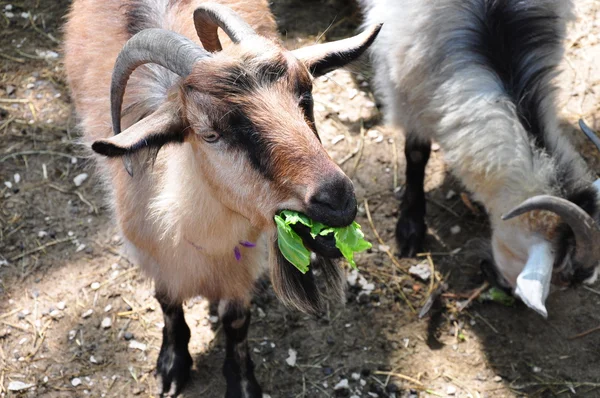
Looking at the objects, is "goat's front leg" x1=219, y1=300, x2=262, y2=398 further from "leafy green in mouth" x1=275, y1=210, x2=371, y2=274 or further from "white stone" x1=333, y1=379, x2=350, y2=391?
"leafy green in mouth" x1=275, y1=210, x2=371, y2=274

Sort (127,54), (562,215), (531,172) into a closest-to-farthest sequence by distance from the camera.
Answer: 1. (127,54)
2. (562,215)
3. (531,172)

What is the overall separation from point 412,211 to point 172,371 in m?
1.88

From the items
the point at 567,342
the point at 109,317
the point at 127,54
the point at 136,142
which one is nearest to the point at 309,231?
the point at 136,142

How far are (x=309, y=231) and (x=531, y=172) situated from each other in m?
1.65

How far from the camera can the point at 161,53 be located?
9.02 feet

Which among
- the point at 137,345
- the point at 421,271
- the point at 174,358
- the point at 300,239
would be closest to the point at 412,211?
the point at 421,271

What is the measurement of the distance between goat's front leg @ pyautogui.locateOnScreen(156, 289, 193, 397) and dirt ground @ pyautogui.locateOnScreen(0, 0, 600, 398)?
99 millimetres

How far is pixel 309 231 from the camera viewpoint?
2.65 m

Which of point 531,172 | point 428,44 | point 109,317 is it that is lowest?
point 109,317

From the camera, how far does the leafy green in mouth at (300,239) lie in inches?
102

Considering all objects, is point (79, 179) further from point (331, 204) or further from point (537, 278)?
point (537, 278)

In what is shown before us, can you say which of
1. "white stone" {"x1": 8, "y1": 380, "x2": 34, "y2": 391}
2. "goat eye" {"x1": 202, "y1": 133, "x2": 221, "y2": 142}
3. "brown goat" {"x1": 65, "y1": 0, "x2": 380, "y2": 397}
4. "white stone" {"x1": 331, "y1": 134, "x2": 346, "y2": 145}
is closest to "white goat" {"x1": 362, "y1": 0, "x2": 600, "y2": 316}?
"brown goat" {"x1": 65, "y1": 0, "x2": 380, "y2": 397}

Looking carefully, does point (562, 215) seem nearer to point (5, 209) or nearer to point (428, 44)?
point (428, 44)

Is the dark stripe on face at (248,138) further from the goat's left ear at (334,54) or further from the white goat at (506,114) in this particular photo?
the white goat at (506,114)
